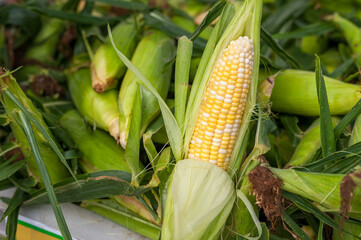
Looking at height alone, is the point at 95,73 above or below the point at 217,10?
below

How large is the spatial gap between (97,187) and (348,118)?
1.96 ft

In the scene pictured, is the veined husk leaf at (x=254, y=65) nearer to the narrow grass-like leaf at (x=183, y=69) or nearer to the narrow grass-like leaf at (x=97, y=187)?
the narrow grass-like leaf at (x=183, y=69)

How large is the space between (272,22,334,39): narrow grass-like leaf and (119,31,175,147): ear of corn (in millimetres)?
392

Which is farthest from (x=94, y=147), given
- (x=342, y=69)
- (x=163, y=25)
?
(x=342, y=69)

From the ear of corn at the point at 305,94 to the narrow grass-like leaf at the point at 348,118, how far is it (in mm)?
141

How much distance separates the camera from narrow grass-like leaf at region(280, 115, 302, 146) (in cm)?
99

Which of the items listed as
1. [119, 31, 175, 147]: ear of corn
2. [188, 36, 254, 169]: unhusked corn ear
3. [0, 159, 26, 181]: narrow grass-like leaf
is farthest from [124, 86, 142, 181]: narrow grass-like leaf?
[0, 159, 26, 181]: narrow grass-like leaf

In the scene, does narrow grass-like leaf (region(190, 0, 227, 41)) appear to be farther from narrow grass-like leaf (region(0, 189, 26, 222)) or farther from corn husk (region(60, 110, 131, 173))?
narrow grass-like leaf (region(0, 189, 26, 222))

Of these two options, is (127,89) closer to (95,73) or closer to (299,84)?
(95,73)

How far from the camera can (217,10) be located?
0.89 m

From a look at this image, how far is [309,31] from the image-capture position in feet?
4.23

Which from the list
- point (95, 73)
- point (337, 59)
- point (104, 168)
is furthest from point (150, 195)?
point (337, 59)

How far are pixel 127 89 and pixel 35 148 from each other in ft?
1.00

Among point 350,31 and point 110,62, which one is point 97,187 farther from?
point 350,31
